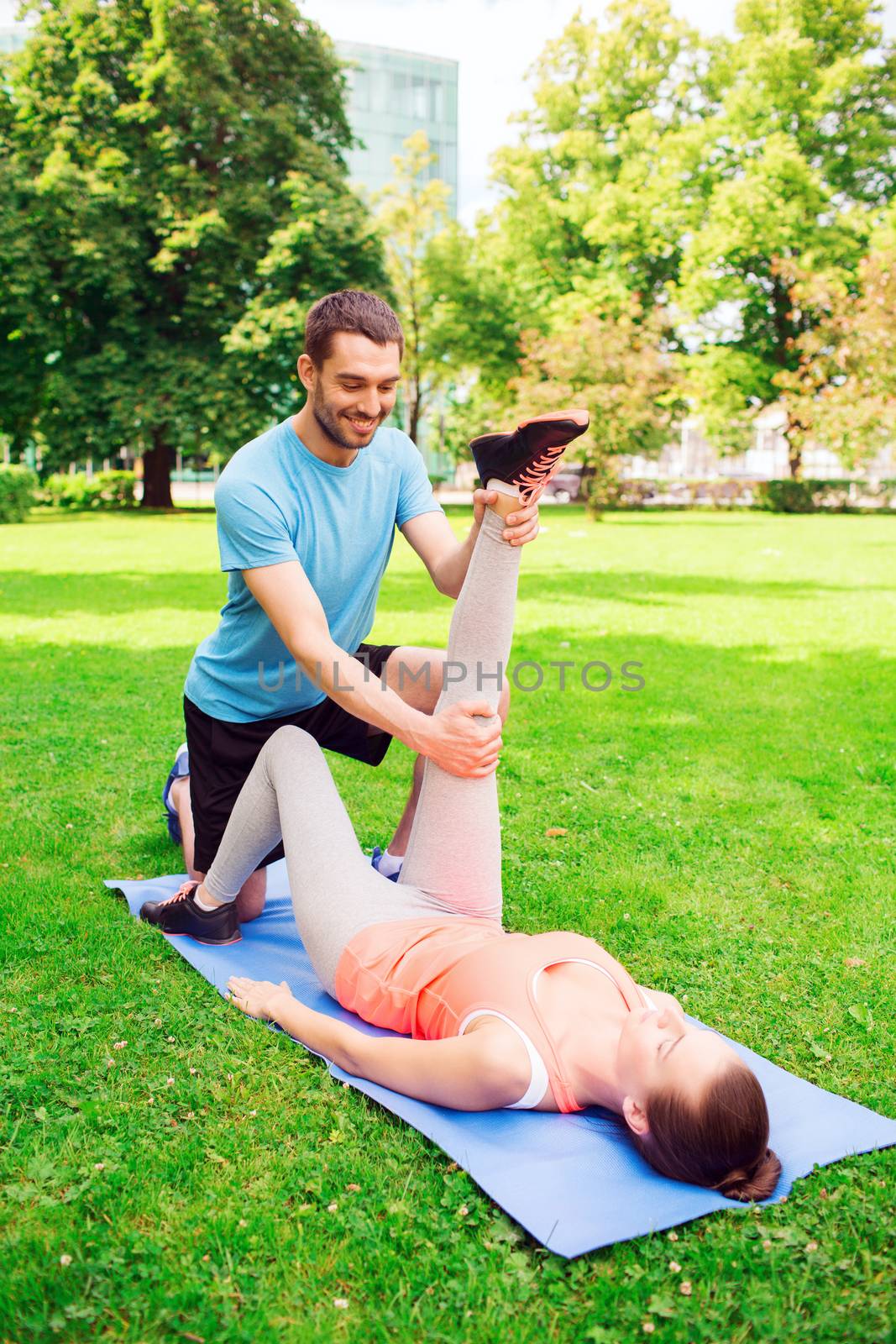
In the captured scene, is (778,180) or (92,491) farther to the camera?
(778,180)

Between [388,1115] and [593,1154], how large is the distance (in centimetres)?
51

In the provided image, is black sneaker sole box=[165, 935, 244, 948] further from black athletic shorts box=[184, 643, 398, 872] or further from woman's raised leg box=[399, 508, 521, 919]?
woman's raised leg box=[399, 508, 521, 919]

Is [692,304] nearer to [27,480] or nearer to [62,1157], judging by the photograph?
[27,480]

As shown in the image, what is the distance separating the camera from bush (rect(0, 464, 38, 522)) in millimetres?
22531

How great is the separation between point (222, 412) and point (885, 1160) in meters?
24.2

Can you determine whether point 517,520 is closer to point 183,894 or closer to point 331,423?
point 331,423

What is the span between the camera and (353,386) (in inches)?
129

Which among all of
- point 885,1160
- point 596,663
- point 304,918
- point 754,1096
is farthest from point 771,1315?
point 596,663

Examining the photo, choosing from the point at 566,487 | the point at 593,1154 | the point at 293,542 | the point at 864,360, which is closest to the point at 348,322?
the point at 293,542

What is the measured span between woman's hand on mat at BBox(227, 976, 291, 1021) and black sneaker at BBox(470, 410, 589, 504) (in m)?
1.56

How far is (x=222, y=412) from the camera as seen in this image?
81.0 ft

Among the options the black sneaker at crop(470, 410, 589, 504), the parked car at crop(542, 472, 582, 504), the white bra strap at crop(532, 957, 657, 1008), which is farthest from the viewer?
the parked car at crop(542, 472, 582, 504)

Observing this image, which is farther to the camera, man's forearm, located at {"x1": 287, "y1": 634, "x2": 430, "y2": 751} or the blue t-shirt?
the blue t-shirt

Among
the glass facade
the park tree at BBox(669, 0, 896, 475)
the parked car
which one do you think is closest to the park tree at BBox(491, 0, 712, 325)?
the park tree at BBox(669, 0, 896, 475)
